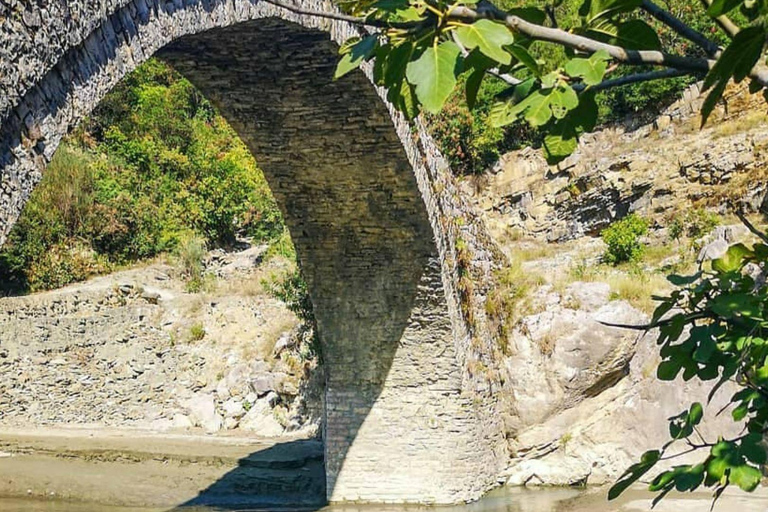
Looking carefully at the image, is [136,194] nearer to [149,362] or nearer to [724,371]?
[149,362]

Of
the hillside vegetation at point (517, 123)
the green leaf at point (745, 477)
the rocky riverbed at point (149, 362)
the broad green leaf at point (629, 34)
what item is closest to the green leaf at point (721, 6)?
the broad green leaf at point (629, 34)

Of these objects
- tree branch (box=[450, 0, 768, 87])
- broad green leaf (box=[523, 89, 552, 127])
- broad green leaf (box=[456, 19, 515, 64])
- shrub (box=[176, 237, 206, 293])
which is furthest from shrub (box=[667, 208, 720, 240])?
broad green leaf (box=[456, 19, 515, 64])

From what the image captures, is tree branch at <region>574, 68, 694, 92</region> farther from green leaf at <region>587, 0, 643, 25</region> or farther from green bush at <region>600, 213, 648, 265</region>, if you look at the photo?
green bush at <region>600, 213, 648, 265</region>

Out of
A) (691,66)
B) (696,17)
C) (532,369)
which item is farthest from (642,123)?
(691,66)

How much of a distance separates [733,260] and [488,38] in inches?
42.2

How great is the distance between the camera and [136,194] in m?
18.1

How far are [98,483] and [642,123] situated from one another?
36.0 feet

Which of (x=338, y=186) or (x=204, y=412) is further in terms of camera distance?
(x=204, y=412)

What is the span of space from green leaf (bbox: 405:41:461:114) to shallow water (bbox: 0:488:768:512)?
7761 mm

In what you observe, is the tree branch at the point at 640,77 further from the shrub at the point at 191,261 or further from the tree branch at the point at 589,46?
the shrub at the point at 191,261

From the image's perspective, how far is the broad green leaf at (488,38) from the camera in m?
1.24

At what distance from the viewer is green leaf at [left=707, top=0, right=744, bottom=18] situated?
121cm

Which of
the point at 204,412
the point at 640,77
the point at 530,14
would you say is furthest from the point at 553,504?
the point at 530,14

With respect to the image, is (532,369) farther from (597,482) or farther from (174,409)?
(174,409)
